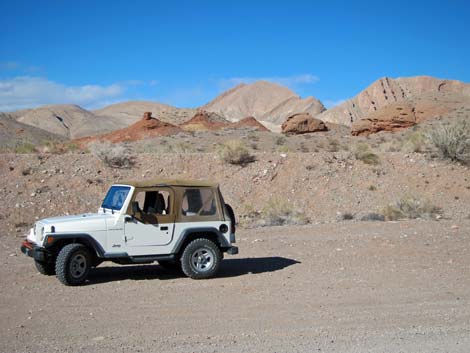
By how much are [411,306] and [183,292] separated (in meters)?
3.48

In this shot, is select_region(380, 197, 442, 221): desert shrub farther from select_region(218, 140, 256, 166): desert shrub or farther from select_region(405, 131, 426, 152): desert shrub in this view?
select_region(405, 131, 426, 152): desert shrub

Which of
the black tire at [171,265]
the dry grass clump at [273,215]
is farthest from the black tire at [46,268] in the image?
the dry grass clump at [273,215]

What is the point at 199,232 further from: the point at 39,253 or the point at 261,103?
the point at 261,103

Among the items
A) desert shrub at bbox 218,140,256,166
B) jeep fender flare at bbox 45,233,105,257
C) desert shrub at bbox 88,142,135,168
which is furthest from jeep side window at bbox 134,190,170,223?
desert shrub at bbox 218,140,256,166

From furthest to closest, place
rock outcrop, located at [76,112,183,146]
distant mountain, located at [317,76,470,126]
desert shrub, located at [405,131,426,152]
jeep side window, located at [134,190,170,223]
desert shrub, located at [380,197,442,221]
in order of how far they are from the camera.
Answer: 1. distant mountain, located at [317,76,470,126]
2. rock outcrop, located at [76,112,183,146]
3. desert shrub, located at [405,131,426,152]
4. desert shrub, located at [380,197,442,221]
5. jeep side window, located at [134,190,170,223]

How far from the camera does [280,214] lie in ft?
76.1

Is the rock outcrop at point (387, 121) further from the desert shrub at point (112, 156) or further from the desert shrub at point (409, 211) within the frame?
the desert shrub at point (409, 211)

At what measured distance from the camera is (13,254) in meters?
14.4

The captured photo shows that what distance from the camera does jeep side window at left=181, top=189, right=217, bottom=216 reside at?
426 inches

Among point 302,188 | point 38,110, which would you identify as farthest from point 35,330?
point 38,110

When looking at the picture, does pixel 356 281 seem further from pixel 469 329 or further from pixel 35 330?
pixel 35 330

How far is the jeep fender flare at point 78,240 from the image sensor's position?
392 inches

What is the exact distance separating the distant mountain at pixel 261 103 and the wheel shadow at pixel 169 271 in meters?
108

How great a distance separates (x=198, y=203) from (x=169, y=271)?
5.88 ft
